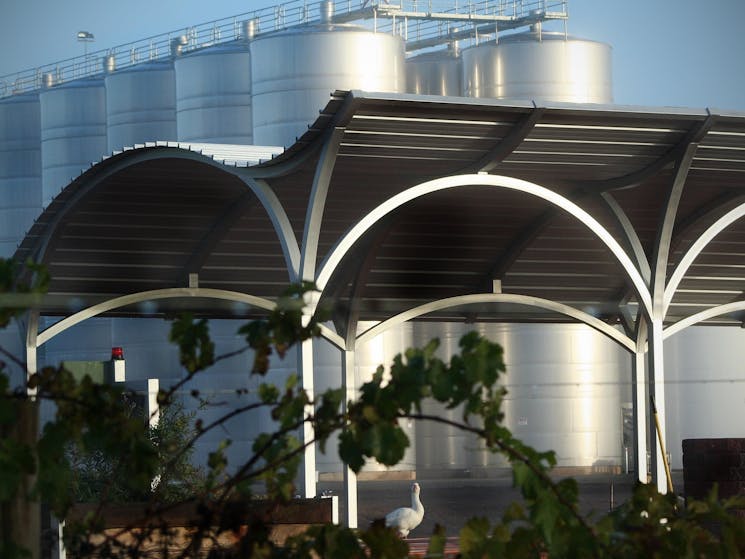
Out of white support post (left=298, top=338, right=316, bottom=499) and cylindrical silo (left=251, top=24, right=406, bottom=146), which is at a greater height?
cylindrical silo (left=251, top=24, right=406, bottom=146)

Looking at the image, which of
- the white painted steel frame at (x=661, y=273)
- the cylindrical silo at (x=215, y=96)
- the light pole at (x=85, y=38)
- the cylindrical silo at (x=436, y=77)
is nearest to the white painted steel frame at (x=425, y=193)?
A: the white painted steel frame at (x=661, y=273)

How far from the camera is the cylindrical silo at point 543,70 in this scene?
41906mm

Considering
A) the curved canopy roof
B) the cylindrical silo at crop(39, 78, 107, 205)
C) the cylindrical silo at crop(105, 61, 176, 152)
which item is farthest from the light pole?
the curved canopy roof

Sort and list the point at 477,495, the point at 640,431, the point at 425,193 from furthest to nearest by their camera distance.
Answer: the point at 640,431, the point at 425,193, the point at 477,495

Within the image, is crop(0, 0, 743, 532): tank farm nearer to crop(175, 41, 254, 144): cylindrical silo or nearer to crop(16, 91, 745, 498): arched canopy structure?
crop(175, 41, 254, 144): cylindrical silo

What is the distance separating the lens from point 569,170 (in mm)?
17422

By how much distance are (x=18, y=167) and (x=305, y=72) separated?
46.9 feet

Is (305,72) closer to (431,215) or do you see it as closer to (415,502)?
(431,215)

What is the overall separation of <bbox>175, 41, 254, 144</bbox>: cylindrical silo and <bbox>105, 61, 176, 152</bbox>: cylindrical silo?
179cm

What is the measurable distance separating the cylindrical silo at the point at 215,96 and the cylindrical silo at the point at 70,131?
4770 mm

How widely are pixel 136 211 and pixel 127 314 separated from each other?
153 inches

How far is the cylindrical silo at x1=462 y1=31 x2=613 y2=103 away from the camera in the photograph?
41906mm

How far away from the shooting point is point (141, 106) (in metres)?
46.5

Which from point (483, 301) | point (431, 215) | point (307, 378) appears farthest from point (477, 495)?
point (483, 301)
